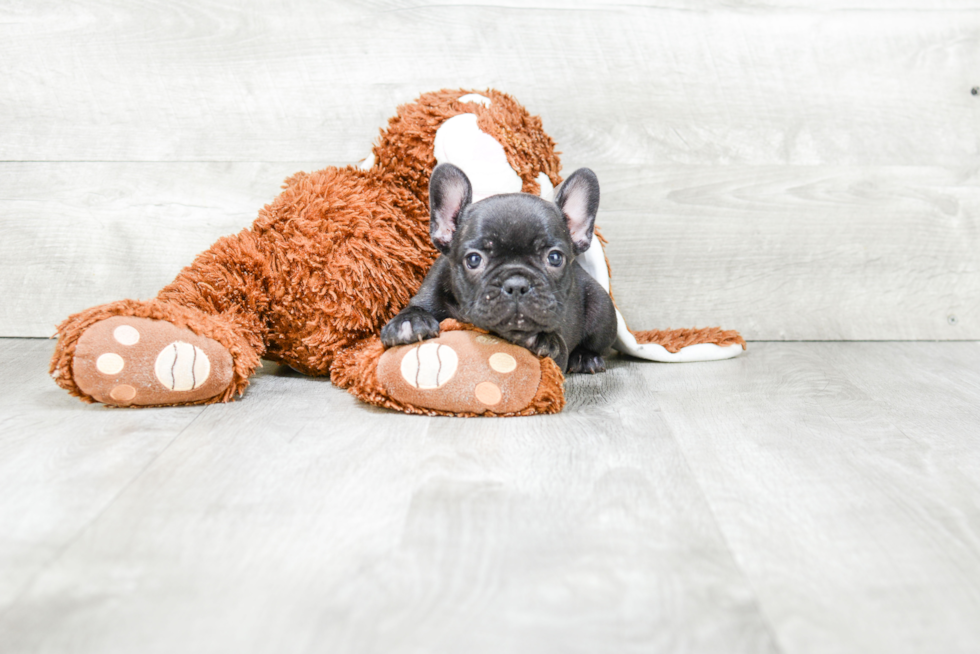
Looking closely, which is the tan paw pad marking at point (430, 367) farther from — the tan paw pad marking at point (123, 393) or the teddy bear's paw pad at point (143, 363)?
the tan paw pad marking at point (123, 393)

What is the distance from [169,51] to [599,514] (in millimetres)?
1604

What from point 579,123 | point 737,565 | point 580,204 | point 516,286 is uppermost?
point 579,123

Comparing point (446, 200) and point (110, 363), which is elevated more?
point (446, 200)

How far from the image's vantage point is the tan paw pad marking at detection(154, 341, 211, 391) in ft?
4.59

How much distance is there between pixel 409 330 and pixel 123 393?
0.50 metres

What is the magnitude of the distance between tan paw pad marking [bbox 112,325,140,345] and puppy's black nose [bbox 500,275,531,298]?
626 millimetres

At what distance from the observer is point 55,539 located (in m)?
0.93

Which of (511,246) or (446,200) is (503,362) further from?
(446,200)

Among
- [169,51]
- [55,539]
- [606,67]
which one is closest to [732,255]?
[606,67]

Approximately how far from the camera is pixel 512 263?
4.85 ft

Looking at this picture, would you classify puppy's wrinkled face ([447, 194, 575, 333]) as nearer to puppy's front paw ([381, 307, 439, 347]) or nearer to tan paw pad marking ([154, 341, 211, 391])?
puppy's front paw ([381, 307, 439, 347])

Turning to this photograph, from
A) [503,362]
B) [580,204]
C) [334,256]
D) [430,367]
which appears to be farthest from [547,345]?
[334,256]

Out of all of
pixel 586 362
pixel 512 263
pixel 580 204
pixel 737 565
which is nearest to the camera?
pixel 737 565

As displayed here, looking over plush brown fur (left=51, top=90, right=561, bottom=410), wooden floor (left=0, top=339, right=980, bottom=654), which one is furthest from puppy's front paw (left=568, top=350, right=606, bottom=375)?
plush brown fur (left=51, top=90, right=561, bottom=410)
